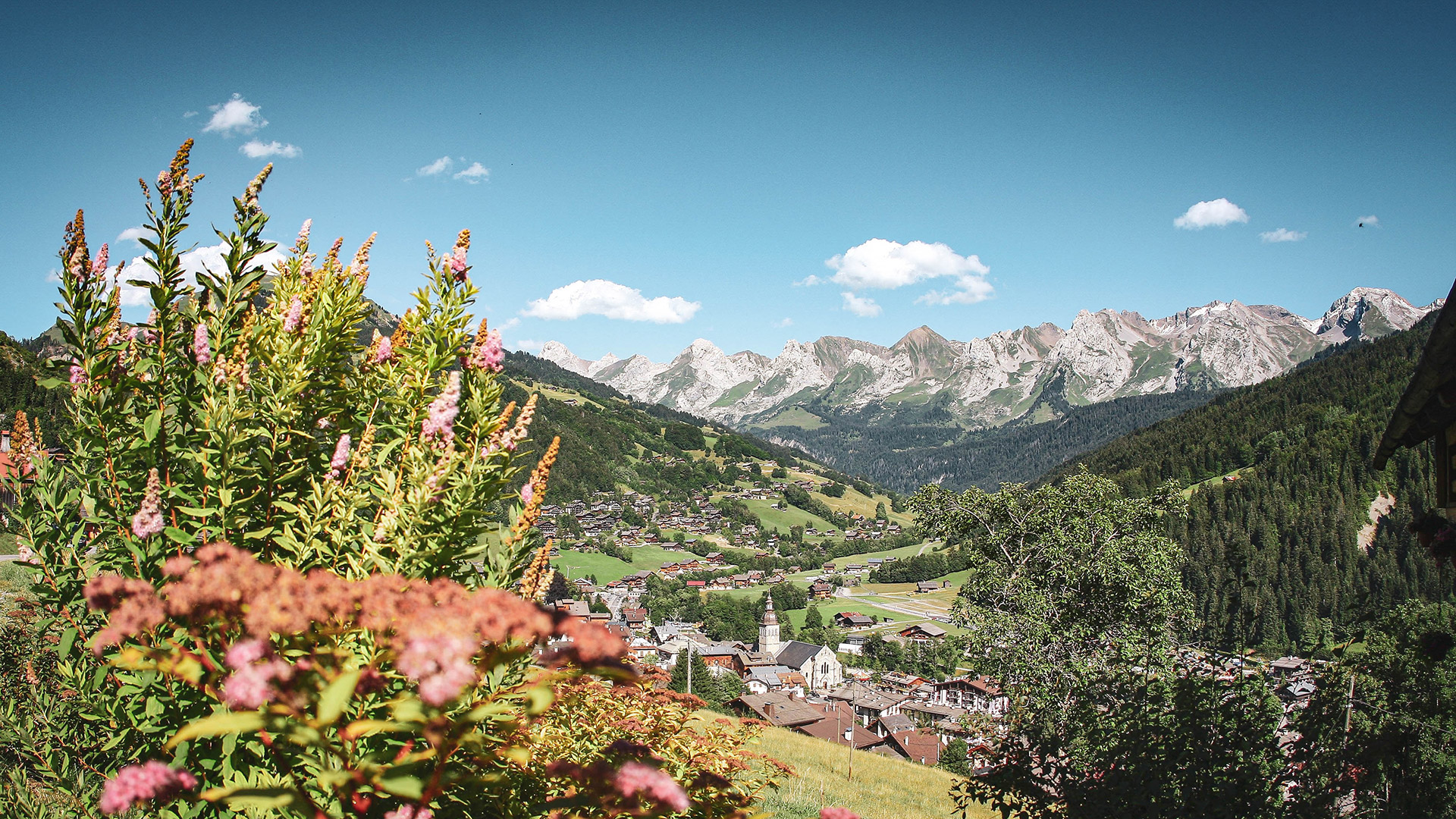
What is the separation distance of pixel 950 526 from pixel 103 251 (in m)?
22.5

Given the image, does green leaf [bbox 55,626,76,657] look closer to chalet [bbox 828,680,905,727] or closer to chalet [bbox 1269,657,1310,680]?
chalet [bbox 1269,657,1310,680]

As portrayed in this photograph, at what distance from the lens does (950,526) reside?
22.6 m

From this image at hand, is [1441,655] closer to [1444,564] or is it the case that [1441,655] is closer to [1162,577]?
[1444,564]

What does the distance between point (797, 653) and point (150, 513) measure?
90598 millimetres

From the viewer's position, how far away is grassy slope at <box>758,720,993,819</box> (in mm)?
10789

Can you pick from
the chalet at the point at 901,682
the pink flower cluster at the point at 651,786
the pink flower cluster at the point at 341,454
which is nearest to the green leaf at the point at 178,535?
the pink flower cluster at the point at 341,454

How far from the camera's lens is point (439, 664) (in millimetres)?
1323

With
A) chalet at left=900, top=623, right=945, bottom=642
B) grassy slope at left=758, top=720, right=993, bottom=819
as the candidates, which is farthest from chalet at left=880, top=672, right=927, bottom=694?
grassy slope at left=758, top=720, right=993, bottom=819

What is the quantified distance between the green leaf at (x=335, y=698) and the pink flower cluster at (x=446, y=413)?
1.89 meters

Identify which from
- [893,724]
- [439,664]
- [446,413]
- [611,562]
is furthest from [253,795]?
[611,562]

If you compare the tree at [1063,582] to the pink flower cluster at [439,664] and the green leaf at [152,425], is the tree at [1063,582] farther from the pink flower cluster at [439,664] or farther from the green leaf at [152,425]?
the pink flower cluster at [439,664]

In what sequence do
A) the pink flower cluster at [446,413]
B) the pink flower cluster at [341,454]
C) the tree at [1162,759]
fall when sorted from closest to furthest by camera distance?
1. the pink flower cluster at [446,413]
2. the pink flower cluster at [341,454]
3. the tree at [1162,759]

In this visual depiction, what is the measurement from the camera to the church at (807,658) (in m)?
82.4

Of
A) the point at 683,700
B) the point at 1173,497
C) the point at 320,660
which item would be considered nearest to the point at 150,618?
the point at 320,660
